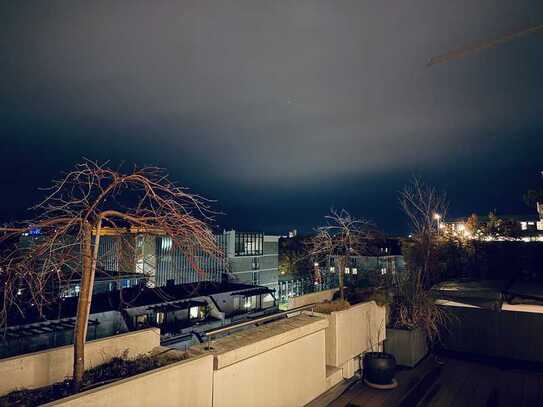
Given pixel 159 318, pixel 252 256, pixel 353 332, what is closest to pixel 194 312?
pixel 159 318

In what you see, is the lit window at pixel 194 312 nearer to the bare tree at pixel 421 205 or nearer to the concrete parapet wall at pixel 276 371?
the bare tree at pixel 421 205

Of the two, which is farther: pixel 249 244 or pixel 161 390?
pixel 249 244

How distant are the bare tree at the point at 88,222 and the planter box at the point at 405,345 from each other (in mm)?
5123

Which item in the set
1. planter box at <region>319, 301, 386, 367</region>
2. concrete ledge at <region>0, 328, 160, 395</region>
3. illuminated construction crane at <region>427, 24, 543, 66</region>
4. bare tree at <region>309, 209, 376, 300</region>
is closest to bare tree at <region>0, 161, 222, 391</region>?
concrete ledge at <region>0, 328, 160, 395</region>

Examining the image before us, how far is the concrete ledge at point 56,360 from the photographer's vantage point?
2.85 meters

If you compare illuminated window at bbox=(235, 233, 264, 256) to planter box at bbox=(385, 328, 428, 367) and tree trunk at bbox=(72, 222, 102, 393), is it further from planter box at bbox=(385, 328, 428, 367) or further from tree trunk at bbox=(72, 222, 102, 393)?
tree trunk at bbox=(72, 222, 102, 393)

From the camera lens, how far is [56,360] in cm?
316

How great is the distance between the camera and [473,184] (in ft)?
206

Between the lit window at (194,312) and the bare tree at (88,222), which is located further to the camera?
the lit window at (194,312)

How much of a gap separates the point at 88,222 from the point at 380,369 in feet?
16.9

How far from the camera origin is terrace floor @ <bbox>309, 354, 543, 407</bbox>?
16.3 feet

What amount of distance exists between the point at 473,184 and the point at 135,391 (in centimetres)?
7355

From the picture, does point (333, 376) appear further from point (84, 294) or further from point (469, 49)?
point (469, 49)

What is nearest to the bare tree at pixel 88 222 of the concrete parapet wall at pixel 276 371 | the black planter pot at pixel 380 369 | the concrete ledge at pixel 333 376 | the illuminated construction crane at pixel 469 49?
the concrete parapet wall at pixel 276 371
